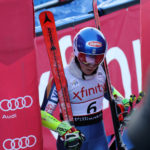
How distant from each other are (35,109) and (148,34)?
1627 millimetres

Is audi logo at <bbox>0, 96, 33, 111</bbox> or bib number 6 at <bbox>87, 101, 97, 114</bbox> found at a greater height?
audi logo at <bbox>0, 96, 33, 111</bbox>

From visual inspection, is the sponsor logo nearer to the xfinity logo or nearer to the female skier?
the female skier

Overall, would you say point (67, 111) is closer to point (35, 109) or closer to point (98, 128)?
point (98, 128)

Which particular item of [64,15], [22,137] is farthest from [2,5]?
[64,15]

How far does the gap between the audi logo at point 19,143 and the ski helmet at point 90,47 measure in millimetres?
1037

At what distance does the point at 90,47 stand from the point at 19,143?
3.99ft

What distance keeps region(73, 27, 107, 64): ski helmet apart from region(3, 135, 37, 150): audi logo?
3.40ft

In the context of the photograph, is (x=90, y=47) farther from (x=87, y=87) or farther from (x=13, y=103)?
(x=13, y=103)

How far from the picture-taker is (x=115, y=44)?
16.6 feet

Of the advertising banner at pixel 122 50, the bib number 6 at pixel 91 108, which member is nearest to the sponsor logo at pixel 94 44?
the bib number 6 at pixel 91 108

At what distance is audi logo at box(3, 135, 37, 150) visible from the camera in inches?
101

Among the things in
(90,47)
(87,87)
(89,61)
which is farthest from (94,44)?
(87,87)

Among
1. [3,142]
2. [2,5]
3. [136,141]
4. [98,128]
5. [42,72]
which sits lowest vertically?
[98,128]

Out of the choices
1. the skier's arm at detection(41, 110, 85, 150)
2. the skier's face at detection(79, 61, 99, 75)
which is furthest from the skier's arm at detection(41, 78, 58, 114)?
the skier's face at detection(79, 61, 99, 75)
